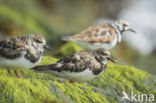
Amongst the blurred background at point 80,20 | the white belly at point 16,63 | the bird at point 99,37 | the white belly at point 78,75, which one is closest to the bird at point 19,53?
the white belly at point 16,63

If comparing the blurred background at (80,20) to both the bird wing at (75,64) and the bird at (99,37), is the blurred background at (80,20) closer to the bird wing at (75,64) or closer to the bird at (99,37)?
the bird at (99,37)

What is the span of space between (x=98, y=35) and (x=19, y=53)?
4545 mm

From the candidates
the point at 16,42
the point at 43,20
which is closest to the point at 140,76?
the point at 16,42

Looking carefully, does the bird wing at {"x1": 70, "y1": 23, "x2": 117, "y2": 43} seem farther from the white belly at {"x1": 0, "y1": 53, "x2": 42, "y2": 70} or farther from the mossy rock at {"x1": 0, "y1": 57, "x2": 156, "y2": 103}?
the white belly at {"x1": 0, "y1": 53, "x2": 42, "y2": 70}

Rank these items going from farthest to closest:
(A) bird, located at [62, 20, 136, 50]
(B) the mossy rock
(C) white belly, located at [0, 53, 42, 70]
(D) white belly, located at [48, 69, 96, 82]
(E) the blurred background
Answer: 1. (E) the blurred background
2. (A) bird, located at [62, 20, 136, 50]
3. (D) white belly, located at [48, 69, 96, 82]
4. (C) white belly, located at [0, 53, 42, 70]
5. (B) the mossy rock

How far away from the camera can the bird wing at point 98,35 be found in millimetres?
10188

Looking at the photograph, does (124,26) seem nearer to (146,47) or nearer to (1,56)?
(1,56)

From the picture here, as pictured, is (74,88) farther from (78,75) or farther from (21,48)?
(21,48)

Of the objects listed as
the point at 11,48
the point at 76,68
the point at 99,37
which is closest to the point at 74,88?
the point at 76,68

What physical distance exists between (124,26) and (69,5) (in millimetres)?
11472

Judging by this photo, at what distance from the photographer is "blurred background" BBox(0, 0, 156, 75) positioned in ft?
49.1

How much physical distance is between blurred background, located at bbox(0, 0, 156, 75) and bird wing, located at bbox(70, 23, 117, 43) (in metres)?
1.29

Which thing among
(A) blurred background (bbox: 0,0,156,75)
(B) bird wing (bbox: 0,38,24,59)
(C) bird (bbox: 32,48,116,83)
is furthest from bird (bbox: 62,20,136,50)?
(B) bird wing (bbox: 0,38,24,59)

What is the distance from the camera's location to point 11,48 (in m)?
6.21
